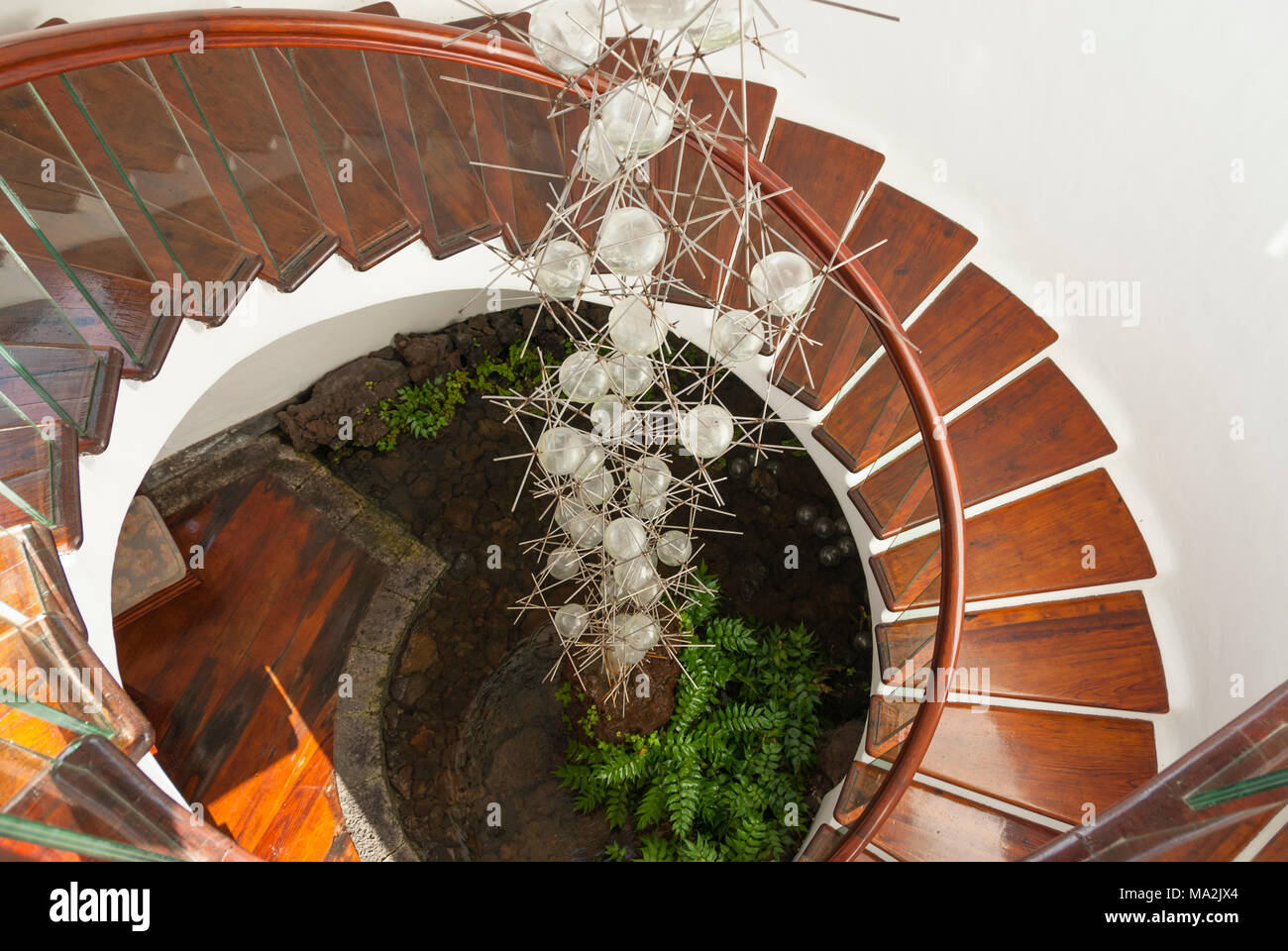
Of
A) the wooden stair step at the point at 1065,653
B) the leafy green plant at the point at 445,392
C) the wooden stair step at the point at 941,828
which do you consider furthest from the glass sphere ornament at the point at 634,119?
the leafy green plant at the point at 445,392

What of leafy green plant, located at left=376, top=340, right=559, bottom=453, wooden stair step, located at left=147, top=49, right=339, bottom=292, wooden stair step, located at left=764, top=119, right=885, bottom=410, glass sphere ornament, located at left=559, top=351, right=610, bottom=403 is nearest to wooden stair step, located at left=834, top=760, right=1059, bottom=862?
wooden stair step, located at left=764, top=119, right=885, bottom=410

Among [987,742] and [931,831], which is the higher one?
[987,742]

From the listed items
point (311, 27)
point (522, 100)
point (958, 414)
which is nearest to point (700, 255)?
point (522, 100)

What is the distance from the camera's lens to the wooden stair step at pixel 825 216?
4578mm

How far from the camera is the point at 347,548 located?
628cm

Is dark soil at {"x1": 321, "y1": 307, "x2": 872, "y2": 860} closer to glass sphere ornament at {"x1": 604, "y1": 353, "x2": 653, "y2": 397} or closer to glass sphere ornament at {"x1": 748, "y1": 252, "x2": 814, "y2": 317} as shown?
glass sphere ornament at {"x1": 604, "y1": 353, "x2": 653, "y2": 397}

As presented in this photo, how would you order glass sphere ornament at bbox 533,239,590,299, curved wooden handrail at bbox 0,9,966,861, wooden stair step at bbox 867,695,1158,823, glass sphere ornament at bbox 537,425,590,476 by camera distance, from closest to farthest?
curved wooden handrail at bbox 0,9,966,861
glass sphere ornament at bbox 533,239,590,299
glass sphere ornament at bbox 537,425,590,476
wooden stair step at bbox 867,695,1158,823

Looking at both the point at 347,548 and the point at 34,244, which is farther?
the point at 347,548

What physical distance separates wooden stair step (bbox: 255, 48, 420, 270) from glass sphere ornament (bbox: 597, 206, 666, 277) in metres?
2.18

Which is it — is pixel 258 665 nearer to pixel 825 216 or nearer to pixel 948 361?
pixel 825 216

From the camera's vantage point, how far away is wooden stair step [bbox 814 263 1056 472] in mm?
4523

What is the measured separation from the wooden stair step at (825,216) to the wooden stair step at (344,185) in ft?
6.64
